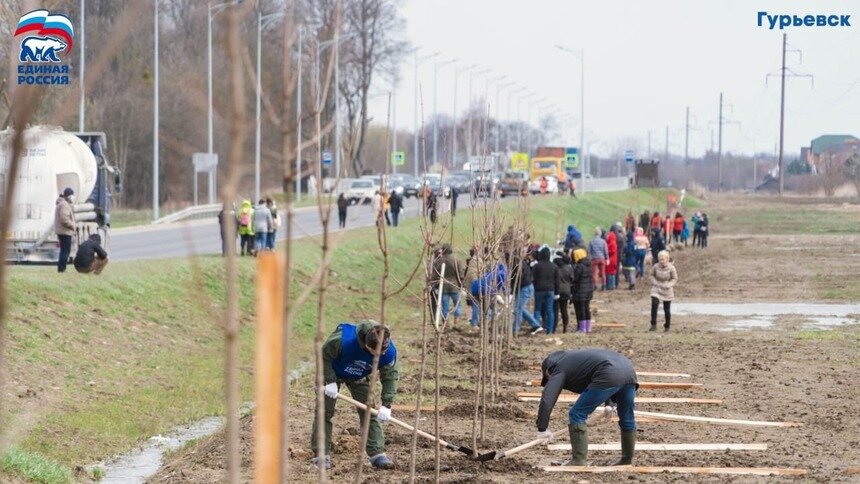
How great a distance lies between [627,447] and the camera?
1184 centimetres

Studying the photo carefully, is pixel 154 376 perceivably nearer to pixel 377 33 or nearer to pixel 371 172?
pixel 377 33

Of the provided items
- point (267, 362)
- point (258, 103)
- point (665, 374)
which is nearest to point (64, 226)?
point (665, 374)

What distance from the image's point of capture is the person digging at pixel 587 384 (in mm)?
11305

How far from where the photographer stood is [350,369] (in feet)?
36.8

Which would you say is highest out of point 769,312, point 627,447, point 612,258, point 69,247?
point 69,247

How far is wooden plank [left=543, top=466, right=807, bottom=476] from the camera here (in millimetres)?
11203

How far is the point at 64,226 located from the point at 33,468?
11.8 m

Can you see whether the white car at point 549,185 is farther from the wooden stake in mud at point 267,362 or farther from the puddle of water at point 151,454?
the wooden stake in mud at point 267,362

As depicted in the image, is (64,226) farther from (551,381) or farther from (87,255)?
(551,381)

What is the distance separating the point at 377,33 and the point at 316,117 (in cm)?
7193

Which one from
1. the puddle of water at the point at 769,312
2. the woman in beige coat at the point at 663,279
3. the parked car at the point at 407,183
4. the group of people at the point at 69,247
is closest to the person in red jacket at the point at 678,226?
the puddle of water at the point at 769,312

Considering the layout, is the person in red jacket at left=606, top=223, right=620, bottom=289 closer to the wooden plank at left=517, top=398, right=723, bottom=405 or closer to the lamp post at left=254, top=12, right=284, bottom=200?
the lamp post at left=254, top=12, right=284, bottom=200

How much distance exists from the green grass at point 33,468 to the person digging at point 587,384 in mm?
4292

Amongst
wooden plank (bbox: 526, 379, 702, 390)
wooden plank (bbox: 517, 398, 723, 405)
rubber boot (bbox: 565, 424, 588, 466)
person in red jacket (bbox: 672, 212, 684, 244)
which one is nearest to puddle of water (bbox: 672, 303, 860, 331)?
wooden plank (bbox: 526, 379, 702, 390)
